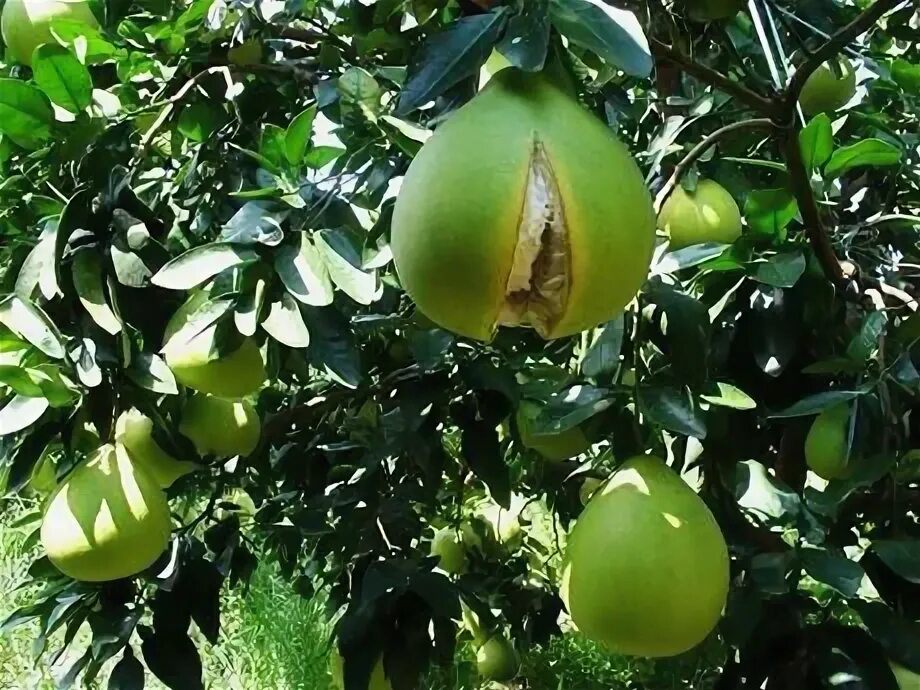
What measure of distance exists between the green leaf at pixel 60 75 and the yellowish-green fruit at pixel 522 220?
56 centimetres

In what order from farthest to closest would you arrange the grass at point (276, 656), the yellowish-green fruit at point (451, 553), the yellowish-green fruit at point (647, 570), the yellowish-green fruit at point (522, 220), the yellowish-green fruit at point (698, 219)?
the grass at point (276, 656) < the yellowish-green fruit at point (451, 553) < the yellowish-green fruit at point (698, 219) < the yellowish-green fruit at point (647, 570) < the yellowish-green fruit at point (522, 220)

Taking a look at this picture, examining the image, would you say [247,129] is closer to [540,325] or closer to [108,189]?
[108,189]

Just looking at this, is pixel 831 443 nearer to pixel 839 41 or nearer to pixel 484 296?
pixel 839 41

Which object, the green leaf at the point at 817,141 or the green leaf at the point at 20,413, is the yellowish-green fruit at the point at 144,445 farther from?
the green leaf at the point at 817,141

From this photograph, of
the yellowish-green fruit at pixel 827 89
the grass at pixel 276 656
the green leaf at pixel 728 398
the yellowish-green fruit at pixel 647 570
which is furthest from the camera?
the grass at pixel 276 656

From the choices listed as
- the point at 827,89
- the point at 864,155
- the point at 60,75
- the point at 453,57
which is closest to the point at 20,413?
the point at 60,75

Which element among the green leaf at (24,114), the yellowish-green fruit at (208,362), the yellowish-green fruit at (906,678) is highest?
the green leaf at (24,114)

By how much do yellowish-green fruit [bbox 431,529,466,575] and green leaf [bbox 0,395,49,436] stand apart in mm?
1099

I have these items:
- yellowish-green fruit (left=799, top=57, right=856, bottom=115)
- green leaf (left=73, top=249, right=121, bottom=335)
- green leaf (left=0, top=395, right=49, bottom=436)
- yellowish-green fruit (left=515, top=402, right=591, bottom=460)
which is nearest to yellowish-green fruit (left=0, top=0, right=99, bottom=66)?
green leaf (left=73, top=249, right=121, bottom=335)

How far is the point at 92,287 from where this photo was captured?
91 cm

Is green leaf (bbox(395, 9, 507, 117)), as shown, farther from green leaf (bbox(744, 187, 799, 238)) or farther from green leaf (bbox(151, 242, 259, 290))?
green leaf (bbox(744, 187, 799, 238))

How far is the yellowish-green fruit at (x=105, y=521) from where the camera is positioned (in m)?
0.91

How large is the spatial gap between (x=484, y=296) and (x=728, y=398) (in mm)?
360

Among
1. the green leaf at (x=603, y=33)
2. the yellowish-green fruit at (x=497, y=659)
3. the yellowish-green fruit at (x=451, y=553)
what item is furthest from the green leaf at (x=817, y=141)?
the yellowish-green fruit at (x=497, y=659)
